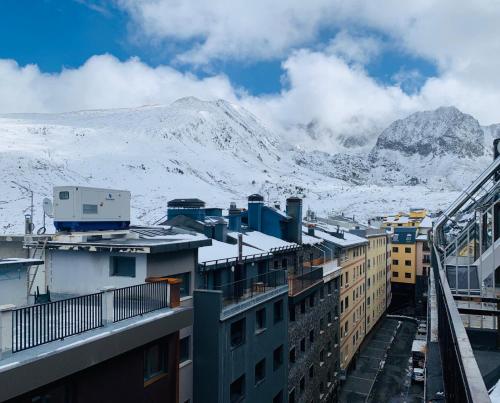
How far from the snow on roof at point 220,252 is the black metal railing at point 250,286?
47.1 inches

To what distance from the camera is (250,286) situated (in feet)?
70.2

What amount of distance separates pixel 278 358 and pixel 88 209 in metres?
12.9

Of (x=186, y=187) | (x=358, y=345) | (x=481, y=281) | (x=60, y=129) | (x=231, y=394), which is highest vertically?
(x=60, y=129)

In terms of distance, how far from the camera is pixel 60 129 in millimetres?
183000

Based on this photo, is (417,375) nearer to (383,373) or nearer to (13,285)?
(383,373)

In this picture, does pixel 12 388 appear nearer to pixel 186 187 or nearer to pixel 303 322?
pixel 303 322

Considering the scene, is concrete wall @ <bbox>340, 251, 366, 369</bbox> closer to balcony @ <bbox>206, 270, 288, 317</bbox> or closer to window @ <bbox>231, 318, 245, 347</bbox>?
balcony @ <bbox>206, 270, 288, 317</bbox>

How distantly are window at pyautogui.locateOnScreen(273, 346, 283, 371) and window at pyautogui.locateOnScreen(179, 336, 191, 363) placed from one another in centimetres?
751

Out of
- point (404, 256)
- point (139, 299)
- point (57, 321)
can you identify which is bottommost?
point (404, 256)

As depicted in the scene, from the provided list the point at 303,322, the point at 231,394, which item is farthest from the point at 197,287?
the point at 303,322

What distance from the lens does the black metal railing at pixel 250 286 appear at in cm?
1934

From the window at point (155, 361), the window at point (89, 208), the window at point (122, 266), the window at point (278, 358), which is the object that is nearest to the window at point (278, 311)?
the window at point (278, 358)

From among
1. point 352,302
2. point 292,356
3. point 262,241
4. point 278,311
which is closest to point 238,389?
point 278,311

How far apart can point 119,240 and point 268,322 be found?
9004 mm
